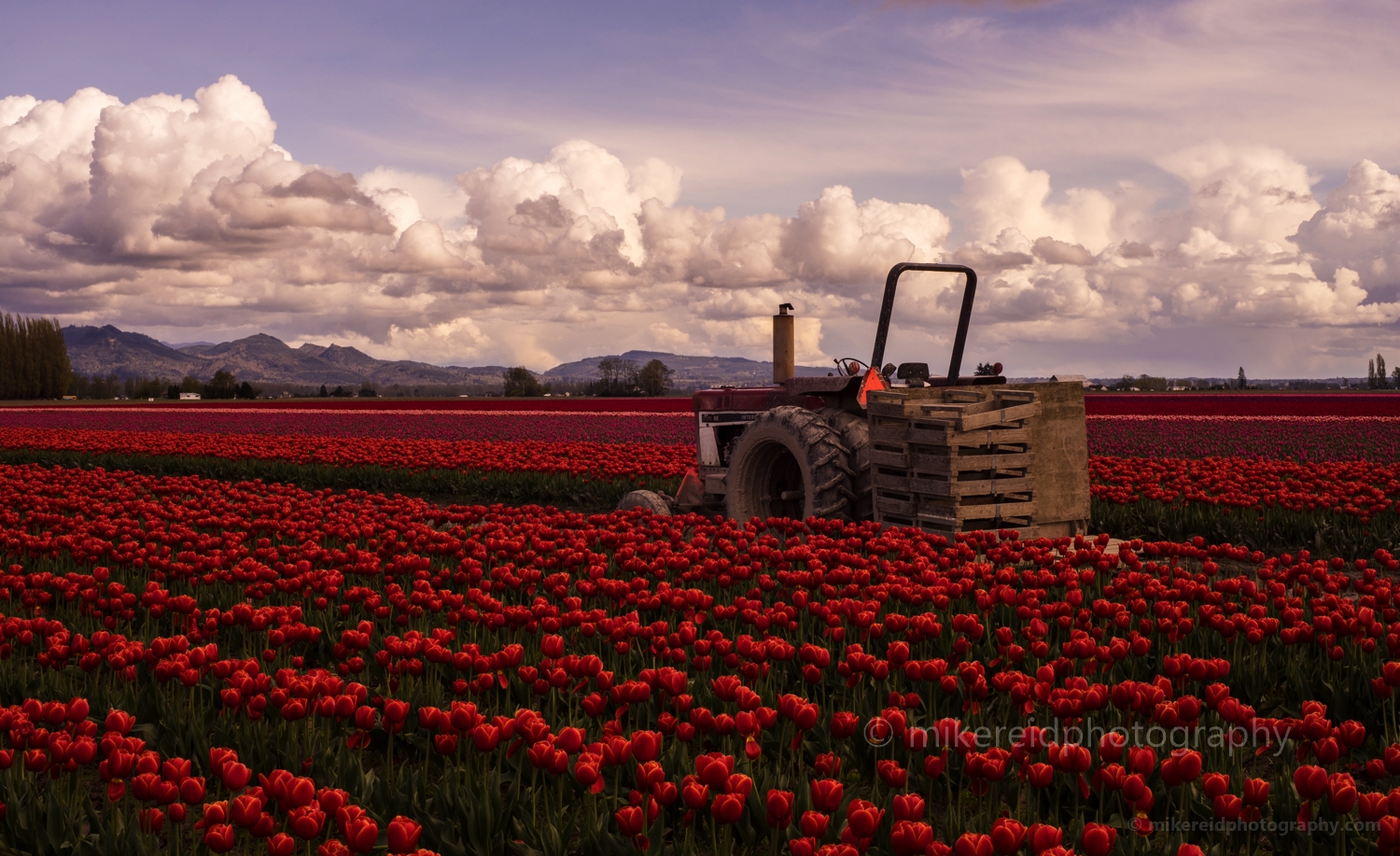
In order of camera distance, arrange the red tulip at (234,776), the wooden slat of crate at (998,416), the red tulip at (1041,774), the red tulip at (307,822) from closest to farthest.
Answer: the red tulip at (307,822), the red tulip at (234,776), the red tulip at (1041,774), the wooden slat of crate at (998,416)

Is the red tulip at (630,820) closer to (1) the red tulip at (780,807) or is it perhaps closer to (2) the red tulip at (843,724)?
(1) the red tulip at (780,807)

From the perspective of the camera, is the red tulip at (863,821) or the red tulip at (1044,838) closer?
the red tulip at (1044,838)

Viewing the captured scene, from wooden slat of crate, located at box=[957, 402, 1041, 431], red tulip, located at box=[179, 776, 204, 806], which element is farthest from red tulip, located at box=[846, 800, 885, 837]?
wooden slat of crate, located at box=[957, 402, 1041, 431]

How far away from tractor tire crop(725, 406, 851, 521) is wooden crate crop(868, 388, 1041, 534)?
36cm

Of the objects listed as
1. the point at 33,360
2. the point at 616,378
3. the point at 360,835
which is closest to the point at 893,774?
the point at 360,835

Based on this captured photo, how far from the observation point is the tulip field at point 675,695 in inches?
131

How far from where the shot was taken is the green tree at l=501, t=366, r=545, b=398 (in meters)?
88.2

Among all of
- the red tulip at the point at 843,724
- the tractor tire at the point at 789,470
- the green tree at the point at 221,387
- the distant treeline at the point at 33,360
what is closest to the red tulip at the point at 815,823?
the red tulip at the point at 843,724

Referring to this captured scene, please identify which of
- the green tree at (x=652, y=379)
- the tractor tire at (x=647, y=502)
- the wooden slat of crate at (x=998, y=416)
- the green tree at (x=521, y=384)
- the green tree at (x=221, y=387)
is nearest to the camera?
the wooden slat of crate at (x=998, y=416)

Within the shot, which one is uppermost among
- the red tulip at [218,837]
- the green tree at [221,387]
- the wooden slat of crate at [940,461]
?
the green tree at [221,387]

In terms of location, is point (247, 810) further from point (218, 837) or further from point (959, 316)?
point (959, 316)

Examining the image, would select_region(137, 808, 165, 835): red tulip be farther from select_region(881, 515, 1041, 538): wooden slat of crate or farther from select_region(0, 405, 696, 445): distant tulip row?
select_region(0, 405, 696, 445): distant tulip row

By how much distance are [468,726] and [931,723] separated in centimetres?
214

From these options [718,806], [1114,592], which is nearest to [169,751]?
[718,806]
